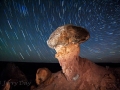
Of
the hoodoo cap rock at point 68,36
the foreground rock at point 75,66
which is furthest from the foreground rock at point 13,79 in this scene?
the hoodoo cap rock at point 68,36

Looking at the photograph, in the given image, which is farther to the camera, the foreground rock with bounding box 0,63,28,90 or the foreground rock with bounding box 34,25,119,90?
the foreground rock with bounding box 0,63,28,90

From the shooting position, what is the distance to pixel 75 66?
662cm

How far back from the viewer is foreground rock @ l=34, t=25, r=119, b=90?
19.9ft

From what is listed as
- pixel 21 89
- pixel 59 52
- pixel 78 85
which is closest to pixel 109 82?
pixel 78 85

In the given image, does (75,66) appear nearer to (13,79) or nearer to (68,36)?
(68,36)

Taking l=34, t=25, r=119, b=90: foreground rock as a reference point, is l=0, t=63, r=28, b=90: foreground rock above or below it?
below

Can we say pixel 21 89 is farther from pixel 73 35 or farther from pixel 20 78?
pixel 73 35

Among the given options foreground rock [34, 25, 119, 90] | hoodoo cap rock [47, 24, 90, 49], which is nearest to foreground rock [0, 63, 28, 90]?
foreground rock [34, 25, 119, 90]

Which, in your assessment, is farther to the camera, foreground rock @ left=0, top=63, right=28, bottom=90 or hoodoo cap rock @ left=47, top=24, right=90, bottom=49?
foreground rock @ left=0, top=63, right=28, bottom=90

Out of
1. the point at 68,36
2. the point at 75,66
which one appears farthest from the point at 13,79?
the point at 68,36

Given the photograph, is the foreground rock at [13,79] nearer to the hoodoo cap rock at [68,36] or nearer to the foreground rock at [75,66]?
the foreground rock at [75,66]

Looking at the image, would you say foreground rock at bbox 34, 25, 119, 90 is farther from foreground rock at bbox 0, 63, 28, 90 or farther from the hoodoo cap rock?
foreground rock at bbox 0, 63, 28, 90

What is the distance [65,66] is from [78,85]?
122cm

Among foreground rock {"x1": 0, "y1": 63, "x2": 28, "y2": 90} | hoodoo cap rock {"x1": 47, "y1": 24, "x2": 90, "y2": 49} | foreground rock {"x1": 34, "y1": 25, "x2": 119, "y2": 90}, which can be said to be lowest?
foreground rock {"x1": 0, "y1": 63, "x2": 28, "y2": 90}
